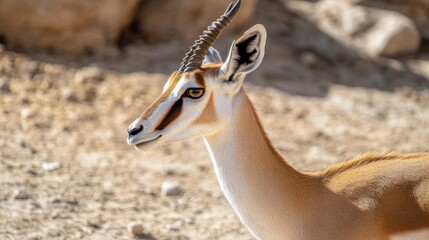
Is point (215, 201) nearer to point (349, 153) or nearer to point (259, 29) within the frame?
point (349, 153)

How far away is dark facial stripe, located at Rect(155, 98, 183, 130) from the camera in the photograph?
5516 millimetres

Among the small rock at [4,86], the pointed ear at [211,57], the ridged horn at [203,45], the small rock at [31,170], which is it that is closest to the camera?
the ridged horn at [203,45]

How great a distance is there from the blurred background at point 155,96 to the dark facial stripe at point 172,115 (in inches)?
83.4

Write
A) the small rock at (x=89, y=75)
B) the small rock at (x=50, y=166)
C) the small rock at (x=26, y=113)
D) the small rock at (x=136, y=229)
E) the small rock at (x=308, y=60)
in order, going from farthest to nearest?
the small rock at (x=308, y=60) < the small rock at (x=89, y=75) < the small rock at (x=26, y=113) < the small rock at (x=50, y=166) < the small rock at (x=136, y=229)

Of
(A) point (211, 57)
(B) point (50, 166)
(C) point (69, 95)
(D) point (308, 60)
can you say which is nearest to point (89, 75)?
(C) point (69, 95)

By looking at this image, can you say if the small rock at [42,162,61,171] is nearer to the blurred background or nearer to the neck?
the blurred background

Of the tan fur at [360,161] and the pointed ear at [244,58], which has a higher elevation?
the pointed ear at [244,58]

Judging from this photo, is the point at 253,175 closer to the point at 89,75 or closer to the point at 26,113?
the point at 26,113

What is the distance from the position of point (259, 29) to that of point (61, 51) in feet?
20.8

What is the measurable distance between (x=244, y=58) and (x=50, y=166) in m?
3.64

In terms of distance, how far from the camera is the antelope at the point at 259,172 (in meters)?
5.59

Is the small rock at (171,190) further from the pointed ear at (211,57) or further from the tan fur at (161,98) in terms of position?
the tan fur at (161,98)

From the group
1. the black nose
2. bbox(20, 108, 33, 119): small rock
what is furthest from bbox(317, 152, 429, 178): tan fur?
bbox(20, 108, 33, 119): small rock

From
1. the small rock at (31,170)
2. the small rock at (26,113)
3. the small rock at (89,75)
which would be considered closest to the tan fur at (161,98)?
the small rock at (31,170)
